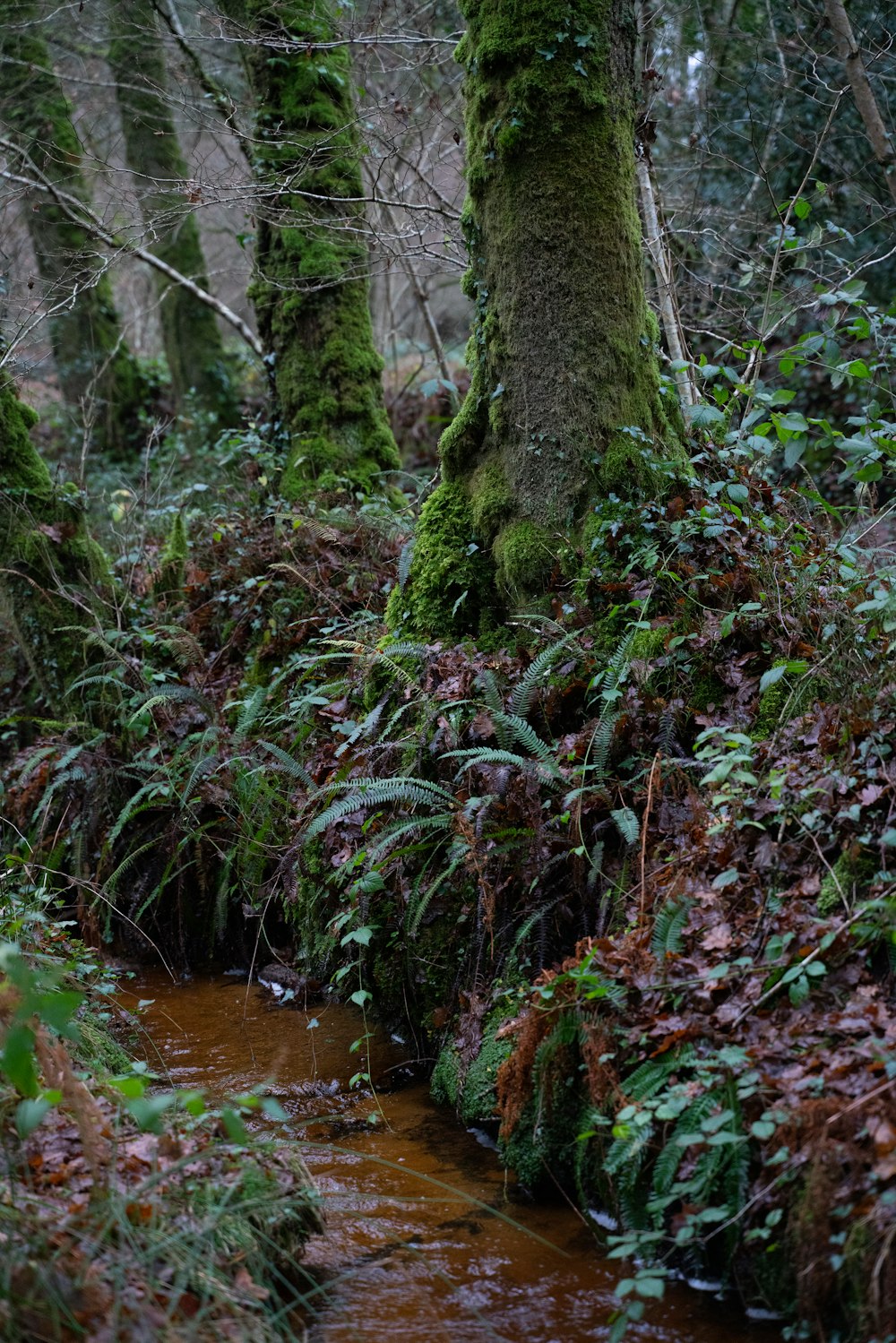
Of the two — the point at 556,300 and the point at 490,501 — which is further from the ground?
the point at 556,300

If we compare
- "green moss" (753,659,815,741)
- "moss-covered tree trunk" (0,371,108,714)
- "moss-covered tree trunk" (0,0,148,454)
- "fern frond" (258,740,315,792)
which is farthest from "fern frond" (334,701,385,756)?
"moss-covered tree trunk" (0,0,148,454)

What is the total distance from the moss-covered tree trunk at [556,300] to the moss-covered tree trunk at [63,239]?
19.1 feet

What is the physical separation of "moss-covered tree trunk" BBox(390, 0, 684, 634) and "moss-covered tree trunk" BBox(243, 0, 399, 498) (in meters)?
3.08

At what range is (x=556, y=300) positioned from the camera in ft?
16.3

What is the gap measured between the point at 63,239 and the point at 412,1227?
13.0 metres

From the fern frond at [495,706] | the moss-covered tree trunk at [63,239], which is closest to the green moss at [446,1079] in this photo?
the fern frond at [495,706]

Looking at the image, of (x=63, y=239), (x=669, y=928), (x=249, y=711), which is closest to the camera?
(x=669, y=928)

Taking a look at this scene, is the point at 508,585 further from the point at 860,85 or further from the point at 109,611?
the point at 860,85

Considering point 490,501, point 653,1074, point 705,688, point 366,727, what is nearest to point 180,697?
point 366,727

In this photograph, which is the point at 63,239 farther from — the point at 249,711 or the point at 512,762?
the point at 512,762

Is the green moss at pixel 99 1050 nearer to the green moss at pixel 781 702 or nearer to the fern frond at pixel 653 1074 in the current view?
the fern frond at pixel 653 1074

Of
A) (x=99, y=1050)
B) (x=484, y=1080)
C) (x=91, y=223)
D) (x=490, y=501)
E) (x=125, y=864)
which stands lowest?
(x=484, y=1080)

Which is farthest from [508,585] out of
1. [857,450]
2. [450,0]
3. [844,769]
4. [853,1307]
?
[450,0]

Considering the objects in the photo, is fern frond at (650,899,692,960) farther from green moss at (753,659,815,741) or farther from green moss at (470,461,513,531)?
green moss at (470,461,513,531)
